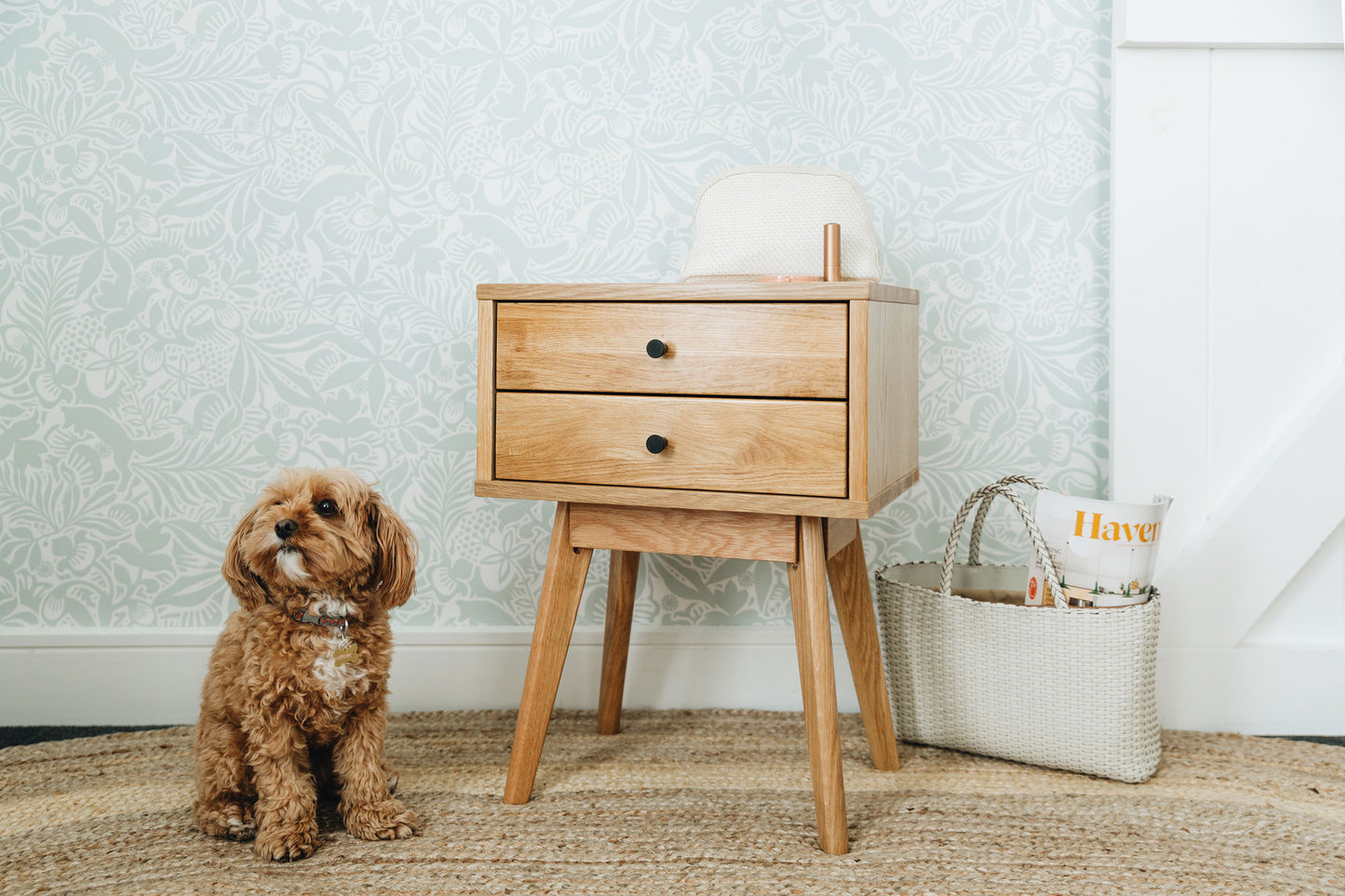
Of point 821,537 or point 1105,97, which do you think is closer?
point 821,537

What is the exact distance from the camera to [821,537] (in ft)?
3.32

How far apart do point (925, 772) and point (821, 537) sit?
1.46 feet

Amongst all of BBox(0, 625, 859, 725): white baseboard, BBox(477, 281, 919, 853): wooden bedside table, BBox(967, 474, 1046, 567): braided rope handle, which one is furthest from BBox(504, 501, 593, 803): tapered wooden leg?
BBox(967, 474, 1046, 567): braided rope handle

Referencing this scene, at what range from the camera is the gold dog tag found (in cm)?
101

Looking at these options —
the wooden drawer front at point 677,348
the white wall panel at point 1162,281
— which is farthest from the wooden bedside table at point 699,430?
the white wall panel at point 1162,281

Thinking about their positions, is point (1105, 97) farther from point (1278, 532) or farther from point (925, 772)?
point (925, 772)

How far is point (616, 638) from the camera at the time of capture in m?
1.34

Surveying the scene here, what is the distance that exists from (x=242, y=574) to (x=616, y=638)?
1.82 ft

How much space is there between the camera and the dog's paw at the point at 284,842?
98cm

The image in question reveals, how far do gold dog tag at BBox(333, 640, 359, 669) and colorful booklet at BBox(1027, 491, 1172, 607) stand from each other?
90 cm

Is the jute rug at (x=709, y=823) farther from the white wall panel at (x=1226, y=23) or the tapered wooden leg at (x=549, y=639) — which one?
the white wall panel at (x=1226, y=23)

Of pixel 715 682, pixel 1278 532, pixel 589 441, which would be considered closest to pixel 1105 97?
pixel 1278 532

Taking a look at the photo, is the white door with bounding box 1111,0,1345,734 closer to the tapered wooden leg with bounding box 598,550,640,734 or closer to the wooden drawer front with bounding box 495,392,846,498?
the wooden drawer front with bounding box 495,392,846,498

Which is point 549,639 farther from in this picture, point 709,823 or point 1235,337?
point 1235,337
